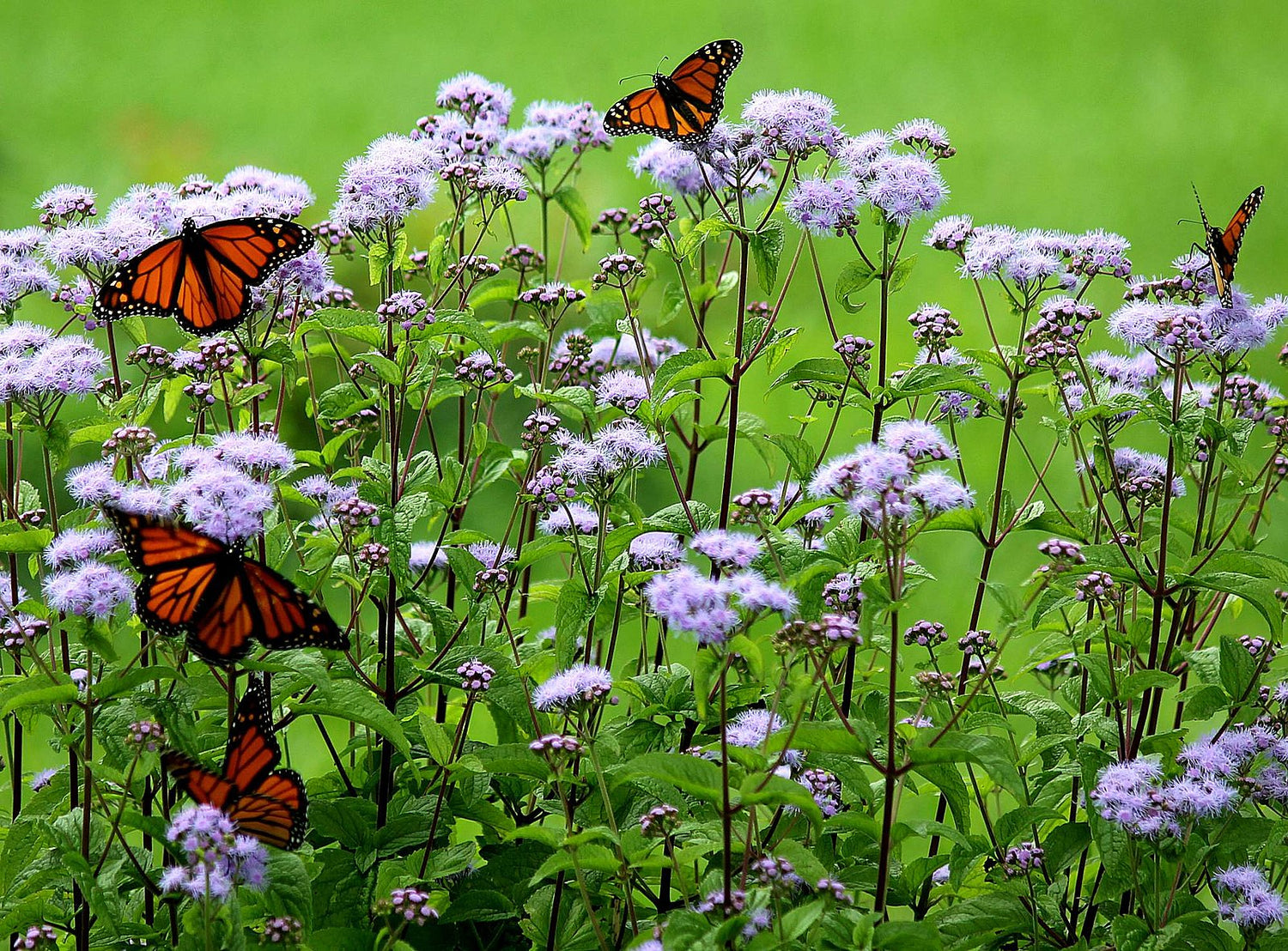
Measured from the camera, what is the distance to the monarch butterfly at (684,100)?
2887 millimetres

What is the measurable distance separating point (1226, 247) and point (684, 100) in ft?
4.06

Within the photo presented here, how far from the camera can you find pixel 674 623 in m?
2.09

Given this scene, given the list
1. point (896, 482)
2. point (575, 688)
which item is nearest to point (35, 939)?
point (575, 688)

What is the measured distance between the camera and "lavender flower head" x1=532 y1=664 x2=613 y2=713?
2324 mm

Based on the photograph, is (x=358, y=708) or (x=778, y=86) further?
(x=778, y=86)

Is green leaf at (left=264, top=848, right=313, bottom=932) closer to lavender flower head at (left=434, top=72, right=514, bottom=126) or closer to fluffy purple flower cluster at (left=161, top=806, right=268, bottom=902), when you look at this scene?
fluffy purple flower cluster at (left=161, top=806, right=268, bottom=902)

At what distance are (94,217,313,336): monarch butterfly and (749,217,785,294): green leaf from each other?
0.97 metres

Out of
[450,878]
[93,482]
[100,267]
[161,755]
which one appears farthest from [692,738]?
[100,267]

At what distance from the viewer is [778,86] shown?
276 inches

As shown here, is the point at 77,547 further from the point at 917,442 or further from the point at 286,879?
the point at 917,442

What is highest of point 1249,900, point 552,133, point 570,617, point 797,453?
point 552,133

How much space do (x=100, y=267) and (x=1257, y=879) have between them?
2763 millimetres

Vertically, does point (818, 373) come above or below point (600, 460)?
above

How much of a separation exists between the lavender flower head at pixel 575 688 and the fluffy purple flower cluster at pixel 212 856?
22.2 inches
